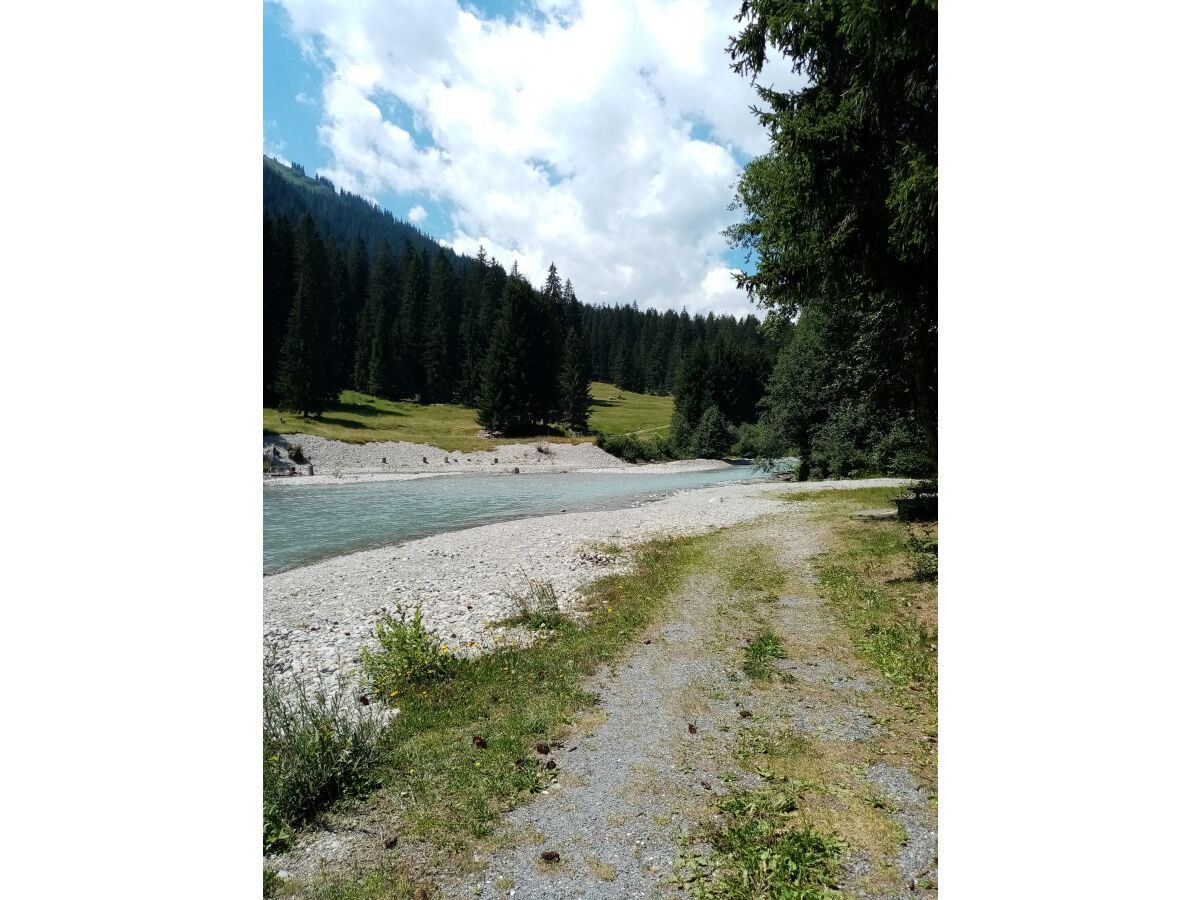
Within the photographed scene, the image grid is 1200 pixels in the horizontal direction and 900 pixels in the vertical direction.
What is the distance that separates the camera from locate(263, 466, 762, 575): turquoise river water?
1881 cm

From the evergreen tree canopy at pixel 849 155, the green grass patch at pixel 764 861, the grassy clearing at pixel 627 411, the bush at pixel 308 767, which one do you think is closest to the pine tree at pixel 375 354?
the grassy clearing at pixel 627 411

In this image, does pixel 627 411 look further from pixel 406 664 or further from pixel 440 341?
pixel 406 664

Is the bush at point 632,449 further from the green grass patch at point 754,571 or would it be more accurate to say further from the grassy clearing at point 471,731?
the grassy clearing at point 471,731

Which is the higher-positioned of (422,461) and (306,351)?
(306,351)

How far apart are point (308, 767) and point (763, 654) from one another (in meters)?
4.80

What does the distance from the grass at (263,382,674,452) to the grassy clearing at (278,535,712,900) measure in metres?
37.4

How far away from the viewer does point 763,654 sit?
6750mm

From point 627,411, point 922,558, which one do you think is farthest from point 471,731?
point 627,411

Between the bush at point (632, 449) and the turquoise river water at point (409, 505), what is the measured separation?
13.6m

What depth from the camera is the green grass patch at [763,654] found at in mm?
6223

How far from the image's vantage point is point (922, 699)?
536 cm
